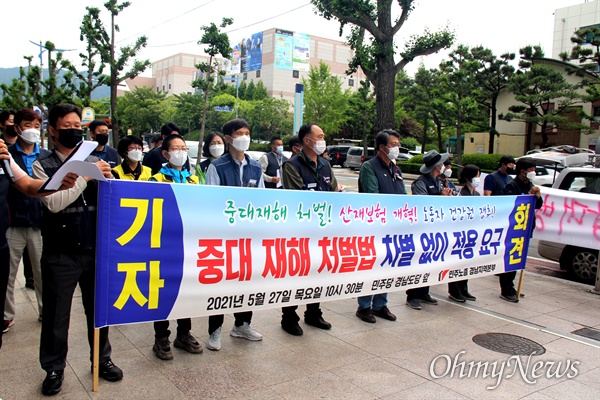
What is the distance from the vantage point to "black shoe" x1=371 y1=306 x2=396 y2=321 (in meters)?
5.41

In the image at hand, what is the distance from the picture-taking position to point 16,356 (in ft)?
13.0

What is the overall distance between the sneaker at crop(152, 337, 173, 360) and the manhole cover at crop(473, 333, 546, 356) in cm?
281

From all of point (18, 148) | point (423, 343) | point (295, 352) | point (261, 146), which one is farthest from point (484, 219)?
point (261, 146)

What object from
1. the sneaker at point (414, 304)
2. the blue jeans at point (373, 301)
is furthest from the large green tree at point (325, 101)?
the blue jeans at point (373, 301)

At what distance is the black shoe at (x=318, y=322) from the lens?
16.5 feet

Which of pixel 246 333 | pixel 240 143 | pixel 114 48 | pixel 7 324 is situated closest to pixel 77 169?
pixel 240 143

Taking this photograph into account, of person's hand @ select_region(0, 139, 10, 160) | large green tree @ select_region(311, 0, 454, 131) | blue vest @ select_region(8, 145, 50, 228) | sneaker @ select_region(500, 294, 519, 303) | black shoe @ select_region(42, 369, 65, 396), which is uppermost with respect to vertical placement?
large green tree @ select_region(311, 0, 454, 131)

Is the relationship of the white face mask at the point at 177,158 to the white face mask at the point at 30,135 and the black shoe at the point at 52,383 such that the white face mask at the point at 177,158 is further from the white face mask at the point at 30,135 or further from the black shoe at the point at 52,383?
the black shoe at the point at 52,383

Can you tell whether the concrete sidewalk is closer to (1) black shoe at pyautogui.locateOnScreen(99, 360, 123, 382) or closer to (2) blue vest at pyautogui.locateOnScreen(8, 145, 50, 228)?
(1) black shoe at pyautogui.locateOnScreen(99, 360, 123, 382)

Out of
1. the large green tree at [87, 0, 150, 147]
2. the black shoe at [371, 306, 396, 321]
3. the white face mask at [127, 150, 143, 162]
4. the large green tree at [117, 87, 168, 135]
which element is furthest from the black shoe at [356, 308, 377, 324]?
the large green tree at [117, 87, 168, 135]

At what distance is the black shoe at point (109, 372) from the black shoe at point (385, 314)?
281 cm

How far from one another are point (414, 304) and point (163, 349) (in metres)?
3.04

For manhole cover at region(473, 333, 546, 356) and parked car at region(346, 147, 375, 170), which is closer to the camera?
manhole cover at region(473, 333, 546, 356)

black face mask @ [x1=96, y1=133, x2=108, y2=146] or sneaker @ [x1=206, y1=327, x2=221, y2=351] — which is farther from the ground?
black face mask @ [x1=96, y1=133, x2=108, y2=146]
